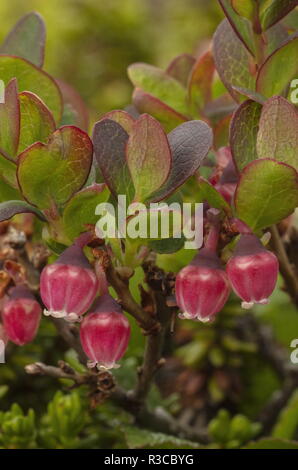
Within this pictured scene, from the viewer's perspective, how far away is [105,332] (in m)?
0.65

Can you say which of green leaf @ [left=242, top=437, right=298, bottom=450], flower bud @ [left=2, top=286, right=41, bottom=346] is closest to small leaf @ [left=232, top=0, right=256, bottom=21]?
flower bud @ [left=2, top=286, right=41, bottom=346]

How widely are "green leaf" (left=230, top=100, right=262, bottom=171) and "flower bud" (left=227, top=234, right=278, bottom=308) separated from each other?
9 centimetres

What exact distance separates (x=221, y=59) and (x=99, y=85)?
46.4 inches

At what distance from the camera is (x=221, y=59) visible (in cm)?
79

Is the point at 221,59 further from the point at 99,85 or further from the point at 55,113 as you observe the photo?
the point at 99,85

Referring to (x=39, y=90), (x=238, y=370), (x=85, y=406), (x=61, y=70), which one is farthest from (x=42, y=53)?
(x=61, y=70)

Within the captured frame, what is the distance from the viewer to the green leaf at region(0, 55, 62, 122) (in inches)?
29.9

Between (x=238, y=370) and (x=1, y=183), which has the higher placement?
(x=1, y=183)

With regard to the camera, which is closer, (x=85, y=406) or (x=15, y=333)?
(x=15, y=333)

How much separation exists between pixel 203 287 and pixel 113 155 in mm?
144

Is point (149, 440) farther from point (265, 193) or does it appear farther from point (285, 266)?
point (265, 193)

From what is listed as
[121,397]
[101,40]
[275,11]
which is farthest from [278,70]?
[101,40]

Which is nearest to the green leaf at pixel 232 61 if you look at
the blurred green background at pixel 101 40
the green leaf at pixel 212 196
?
the green leaf at pixel 212 196

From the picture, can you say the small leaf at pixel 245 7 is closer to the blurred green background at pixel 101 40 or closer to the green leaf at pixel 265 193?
the green leaf at pixel 265 193
